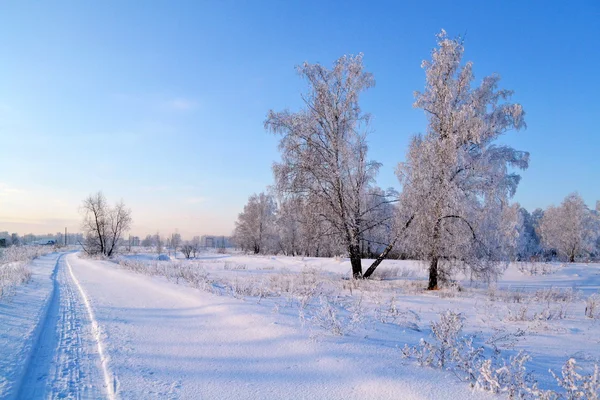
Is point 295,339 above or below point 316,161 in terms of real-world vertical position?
below

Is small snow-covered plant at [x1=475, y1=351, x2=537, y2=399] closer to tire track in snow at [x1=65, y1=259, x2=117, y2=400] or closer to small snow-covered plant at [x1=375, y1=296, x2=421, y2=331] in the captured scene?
small snow-covered plant at [x1=375, y1=296, x2=421, y2=331]

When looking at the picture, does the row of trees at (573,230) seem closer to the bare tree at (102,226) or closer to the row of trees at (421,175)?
the row of trees at (421,175)

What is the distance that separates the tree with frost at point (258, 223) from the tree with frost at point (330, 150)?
133 ft

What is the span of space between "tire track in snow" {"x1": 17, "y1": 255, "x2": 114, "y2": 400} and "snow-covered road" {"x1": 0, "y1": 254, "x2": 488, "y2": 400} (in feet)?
0.04

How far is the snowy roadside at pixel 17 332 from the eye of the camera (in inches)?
145

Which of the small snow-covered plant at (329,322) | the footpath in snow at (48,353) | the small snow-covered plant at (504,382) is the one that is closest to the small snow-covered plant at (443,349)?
the small snow-covered plant at (504,382)

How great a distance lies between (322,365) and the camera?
4.00 m

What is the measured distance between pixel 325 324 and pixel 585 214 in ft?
173

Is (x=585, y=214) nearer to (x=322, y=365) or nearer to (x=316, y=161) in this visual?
(x=316, y=161)

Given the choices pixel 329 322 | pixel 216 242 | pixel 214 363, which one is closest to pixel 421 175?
pixel 329 322

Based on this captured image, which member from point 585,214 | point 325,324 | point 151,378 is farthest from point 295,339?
point 585,214

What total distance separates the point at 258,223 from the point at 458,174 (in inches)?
1820

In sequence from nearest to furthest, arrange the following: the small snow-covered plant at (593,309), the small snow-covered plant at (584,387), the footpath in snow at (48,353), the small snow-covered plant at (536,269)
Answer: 1. the small snow-covered plant at (584,387)
2. the footpath in snow at (48,353)
3. the small snow-covered plant at (593,309)
4. the small snow-covered plant at (536,269)

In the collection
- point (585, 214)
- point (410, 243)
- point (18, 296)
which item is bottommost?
point (18, 296)
